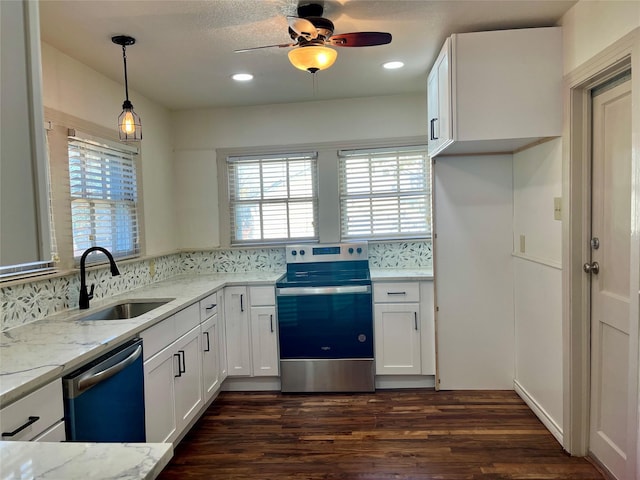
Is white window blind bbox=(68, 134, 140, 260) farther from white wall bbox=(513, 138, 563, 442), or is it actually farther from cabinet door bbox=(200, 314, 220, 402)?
white wall bbox=(513, 138, 563, 442)

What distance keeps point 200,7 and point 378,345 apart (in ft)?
8.38

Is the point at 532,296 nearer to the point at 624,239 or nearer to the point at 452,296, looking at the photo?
the point at 452,296

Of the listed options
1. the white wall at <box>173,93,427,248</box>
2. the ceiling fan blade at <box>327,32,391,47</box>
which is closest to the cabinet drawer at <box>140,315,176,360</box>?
the white wall at <box>173,93,427,248</box>

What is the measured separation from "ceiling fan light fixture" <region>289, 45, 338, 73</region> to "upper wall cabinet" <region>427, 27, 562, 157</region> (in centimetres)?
79

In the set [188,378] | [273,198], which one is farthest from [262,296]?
[273,198]

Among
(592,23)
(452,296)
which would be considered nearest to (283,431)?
(452,296)

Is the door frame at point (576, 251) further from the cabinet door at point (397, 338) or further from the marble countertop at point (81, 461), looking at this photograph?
the marble countertop at point (81, 461)

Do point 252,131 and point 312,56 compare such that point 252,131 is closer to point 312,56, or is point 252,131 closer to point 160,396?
point 312,56

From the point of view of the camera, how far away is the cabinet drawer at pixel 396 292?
10.4 ft

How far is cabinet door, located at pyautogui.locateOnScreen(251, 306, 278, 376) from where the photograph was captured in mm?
3277

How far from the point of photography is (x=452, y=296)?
3.08 meters

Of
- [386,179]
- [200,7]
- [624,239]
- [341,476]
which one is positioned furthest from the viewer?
[386,179]

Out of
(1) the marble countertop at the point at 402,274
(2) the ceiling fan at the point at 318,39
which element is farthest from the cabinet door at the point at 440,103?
(1) the marble countertop at the point at 402,274

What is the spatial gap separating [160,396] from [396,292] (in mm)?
1815
